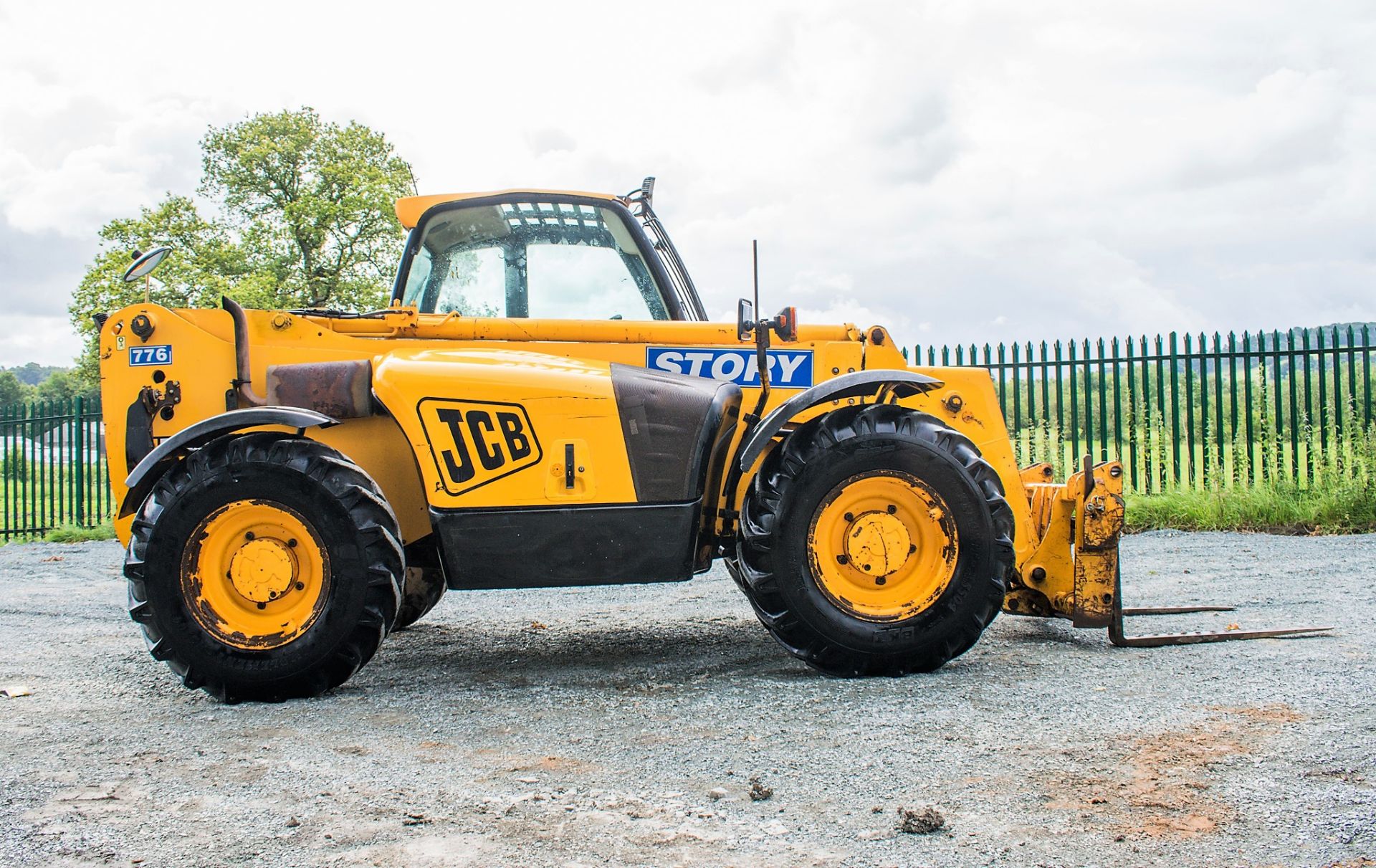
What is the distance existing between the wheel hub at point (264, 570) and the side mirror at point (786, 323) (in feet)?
8.03

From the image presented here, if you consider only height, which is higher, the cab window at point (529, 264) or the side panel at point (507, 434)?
the cab window at point (529, 264)

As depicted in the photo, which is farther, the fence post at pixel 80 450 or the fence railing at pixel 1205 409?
the fence post at pixel 80 450

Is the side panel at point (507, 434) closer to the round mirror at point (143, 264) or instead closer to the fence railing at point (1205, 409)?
the round mirror at point (143, 264)

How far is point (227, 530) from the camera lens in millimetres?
4520

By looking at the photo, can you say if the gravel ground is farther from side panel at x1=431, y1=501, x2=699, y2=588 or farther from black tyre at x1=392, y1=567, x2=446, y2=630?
side panel at x1=431, y1=501, x2=699, y2=588

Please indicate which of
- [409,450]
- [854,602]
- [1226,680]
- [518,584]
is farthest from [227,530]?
[1226,680]

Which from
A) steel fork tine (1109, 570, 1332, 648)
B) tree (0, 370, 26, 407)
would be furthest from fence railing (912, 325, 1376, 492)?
tree (0, 370, 26, 407)

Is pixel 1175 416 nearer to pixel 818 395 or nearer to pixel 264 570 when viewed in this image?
pixel 818 395

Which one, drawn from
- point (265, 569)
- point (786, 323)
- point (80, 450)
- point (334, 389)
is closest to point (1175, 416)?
point (786, 323)

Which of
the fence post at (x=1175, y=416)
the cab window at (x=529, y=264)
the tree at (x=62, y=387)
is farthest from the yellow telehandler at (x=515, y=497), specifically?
the tree at (x=62, y=387)

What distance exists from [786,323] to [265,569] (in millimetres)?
2605

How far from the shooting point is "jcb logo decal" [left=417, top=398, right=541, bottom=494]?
14.8 ft

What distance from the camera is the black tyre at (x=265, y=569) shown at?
4.40 meters

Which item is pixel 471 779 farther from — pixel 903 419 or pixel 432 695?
pixel 903 419
